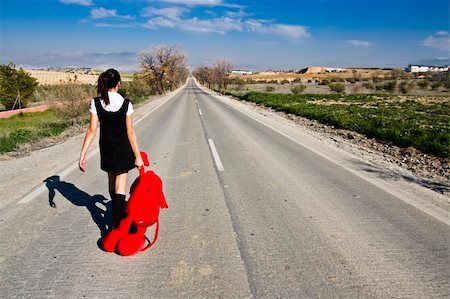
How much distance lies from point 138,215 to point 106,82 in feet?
4.75

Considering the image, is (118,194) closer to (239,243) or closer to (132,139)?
(132,139)

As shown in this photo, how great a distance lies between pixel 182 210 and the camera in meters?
4.68

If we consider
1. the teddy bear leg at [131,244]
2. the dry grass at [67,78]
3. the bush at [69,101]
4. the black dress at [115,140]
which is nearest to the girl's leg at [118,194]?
the black dress at [115,140]

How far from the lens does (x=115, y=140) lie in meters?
3.53

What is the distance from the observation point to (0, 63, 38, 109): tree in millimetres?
34438

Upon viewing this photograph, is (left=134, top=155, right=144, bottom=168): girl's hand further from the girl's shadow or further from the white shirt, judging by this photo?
the girl's shadow

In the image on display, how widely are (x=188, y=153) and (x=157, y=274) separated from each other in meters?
5.78

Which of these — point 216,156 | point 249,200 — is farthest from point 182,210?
point 216,156

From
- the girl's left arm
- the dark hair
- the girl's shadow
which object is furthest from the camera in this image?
the girl's shadow

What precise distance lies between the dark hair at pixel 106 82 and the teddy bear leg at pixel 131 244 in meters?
1.47

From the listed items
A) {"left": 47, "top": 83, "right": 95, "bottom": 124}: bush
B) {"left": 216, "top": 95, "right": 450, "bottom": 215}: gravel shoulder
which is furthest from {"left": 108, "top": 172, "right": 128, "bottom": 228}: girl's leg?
{"left": 47, "top": 83, "right": 95, "bottom": 124}: bush

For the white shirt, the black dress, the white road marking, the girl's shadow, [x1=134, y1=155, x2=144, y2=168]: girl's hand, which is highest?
the white shirt

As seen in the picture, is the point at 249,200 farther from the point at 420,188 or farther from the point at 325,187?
the point at 420,188

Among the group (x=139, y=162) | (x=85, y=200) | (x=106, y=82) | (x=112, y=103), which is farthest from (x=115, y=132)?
(x=85, y=200)
